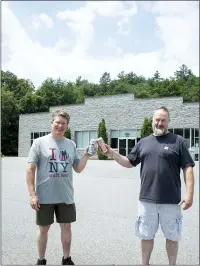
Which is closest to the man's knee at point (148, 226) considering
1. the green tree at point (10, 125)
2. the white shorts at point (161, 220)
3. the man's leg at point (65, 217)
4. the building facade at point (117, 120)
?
the white shorts at point (161, 220)

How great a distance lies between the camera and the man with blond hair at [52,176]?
3924mm

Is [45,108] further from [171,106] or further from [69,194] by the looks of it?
[69,194]

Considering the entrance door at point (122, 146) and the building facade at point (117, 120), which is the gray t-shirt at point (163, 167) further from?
the entrance door at point (122, 146)

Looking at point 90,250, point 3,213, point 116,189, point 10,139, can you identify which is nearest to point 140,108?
point 10,139

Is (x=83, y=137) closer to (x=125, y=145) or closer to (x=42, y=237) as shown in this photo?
(x=125, y=145)

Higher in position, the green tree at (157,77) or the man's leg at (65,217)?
the green tree at (157,77)

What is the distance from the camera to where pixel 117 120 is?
1409 inches

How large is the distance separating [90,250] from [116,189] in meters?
6.47

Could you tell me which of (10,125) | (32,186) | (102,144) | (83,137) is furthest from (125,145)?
(32,186)

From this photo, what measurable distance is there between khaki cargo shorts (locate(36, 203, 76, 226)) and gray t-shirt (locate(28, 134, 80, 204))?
0.20 feet

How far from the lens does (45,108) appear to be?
143 feet

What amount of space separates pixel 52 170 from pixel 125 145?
30.4 metres

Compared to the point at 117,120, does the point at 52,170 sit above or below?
below

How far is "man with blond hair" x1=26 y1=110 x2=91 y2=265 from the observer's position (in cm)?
392
